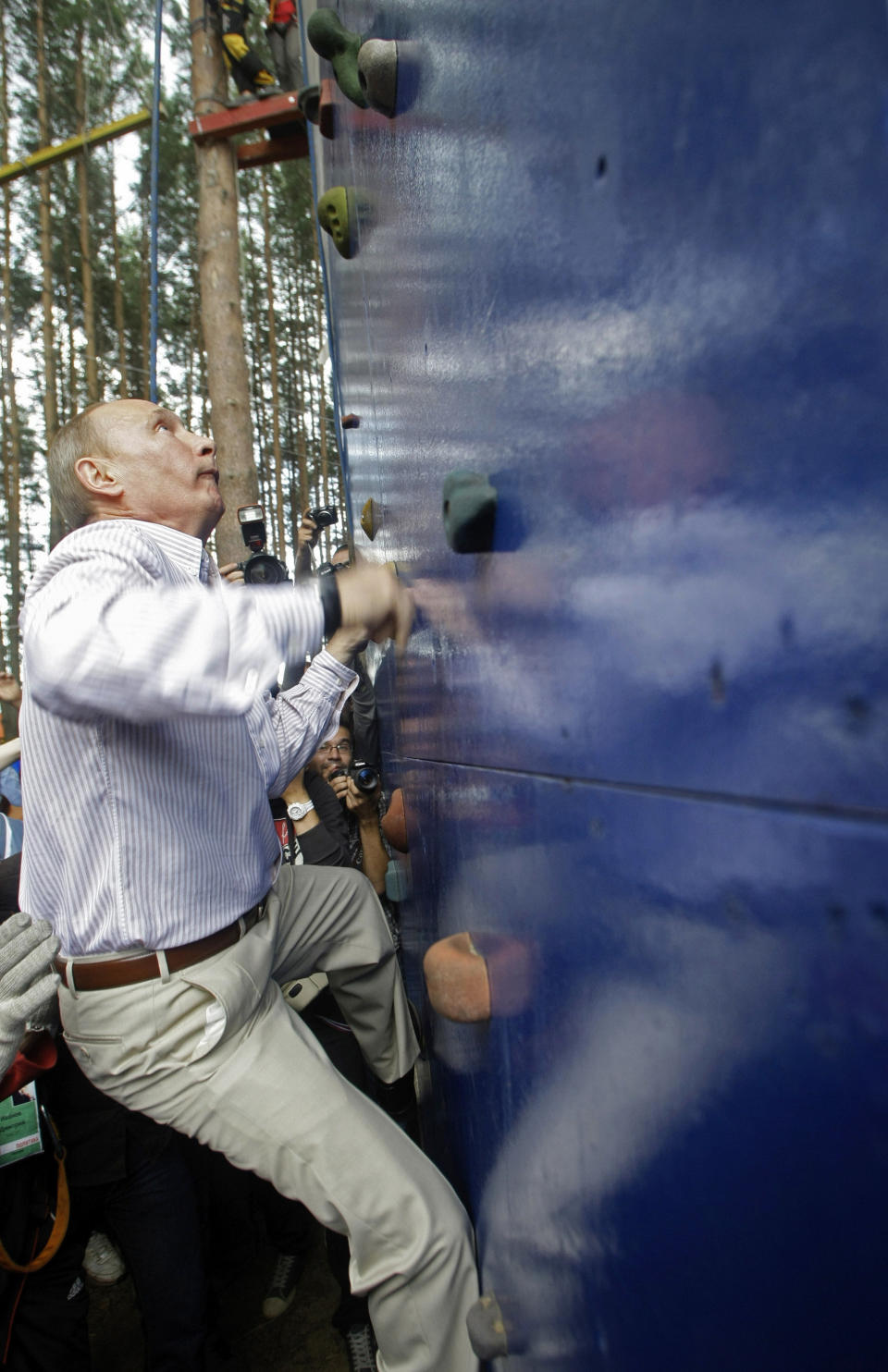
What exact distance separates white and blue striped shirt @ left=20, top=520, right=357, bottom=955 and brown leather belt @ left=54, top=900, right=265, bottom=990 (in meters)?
0.02

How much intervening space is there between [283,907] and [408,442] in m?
0.91

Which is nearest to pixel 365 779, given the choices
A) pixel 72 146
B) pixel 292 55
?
pixel 292 55

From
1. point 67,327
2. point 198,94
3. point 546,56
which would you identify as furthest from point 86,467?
point 67,327

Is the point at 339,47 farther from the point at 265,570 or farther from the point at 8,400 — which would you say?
the point at 8,400

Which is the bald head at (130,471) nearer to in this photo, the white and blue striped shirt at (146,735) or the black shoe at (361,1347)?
the white and blue striped shirt at (146,735)

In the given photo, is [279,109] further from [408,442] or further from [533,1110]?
[533,1110]

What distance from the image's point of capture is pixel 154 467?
1.26 metres

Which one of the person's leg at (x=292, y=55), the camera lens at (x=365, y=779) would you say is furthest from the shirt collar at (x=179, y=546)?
the person's leg at (x=292, y=55)

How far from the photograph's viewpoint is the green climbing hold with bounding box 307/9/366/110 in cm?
104

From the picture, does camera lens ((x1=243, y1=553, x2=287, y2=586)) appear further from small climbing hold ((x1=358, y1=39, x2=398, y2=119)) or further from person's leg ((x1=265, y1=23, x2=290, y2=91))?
person's leg ((x1=265, y1=23, x2=290, y2=91))

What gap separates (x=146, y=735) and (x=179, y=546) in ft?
1.03

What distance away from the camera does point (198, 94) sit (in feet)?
16.5

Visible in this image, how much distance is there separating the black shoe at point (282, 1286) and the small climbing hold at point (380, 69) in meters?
2.48

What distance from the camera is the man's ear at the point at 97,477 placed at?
1239mm
